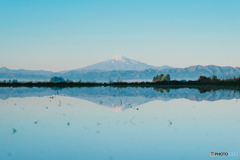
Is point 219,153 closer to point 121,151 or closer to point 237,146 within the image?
point 237,146

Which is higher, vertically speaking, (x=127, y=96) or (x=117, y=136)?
(x=127, y=96)

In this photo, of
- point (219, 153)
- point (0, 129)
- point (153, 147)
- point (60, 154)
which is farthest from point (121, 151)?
point (0, 129)

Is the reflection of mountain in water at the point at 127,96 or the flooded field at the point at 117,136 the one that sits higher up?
the reflection of mountain in water at the point at 127,96

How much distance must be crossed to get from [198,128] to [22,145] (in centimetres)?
958

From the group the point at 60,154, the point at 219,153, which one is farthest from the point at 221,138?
the point at 60,154

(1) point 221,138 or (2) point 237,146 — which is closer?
(2) point 237,146

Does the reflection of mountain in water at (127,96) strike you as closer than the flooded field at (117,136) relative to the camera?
No

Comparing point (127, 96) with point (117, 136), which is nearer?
point (117, 136)

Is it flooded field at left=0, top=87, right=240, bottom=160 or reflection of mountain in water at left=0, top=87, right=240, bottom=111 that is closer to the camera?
flooded field at left=0, top=87, right=240, bottom=160

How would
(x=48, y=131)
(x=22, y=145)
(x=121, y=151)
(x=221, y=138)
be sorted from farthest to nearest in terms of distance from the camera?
(x=48, y=131), (x=221, y=138), (x=22, y=145), (x=121, y=151)

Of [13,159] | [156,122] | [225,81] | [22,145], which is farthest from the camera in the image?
[225,81]

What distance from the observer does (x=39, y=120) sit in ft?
53.1

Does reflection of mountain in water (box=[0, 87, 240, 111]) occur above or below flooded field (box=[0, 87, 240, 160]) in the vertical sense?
above

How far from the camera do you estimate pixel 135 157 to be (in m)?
9.27
